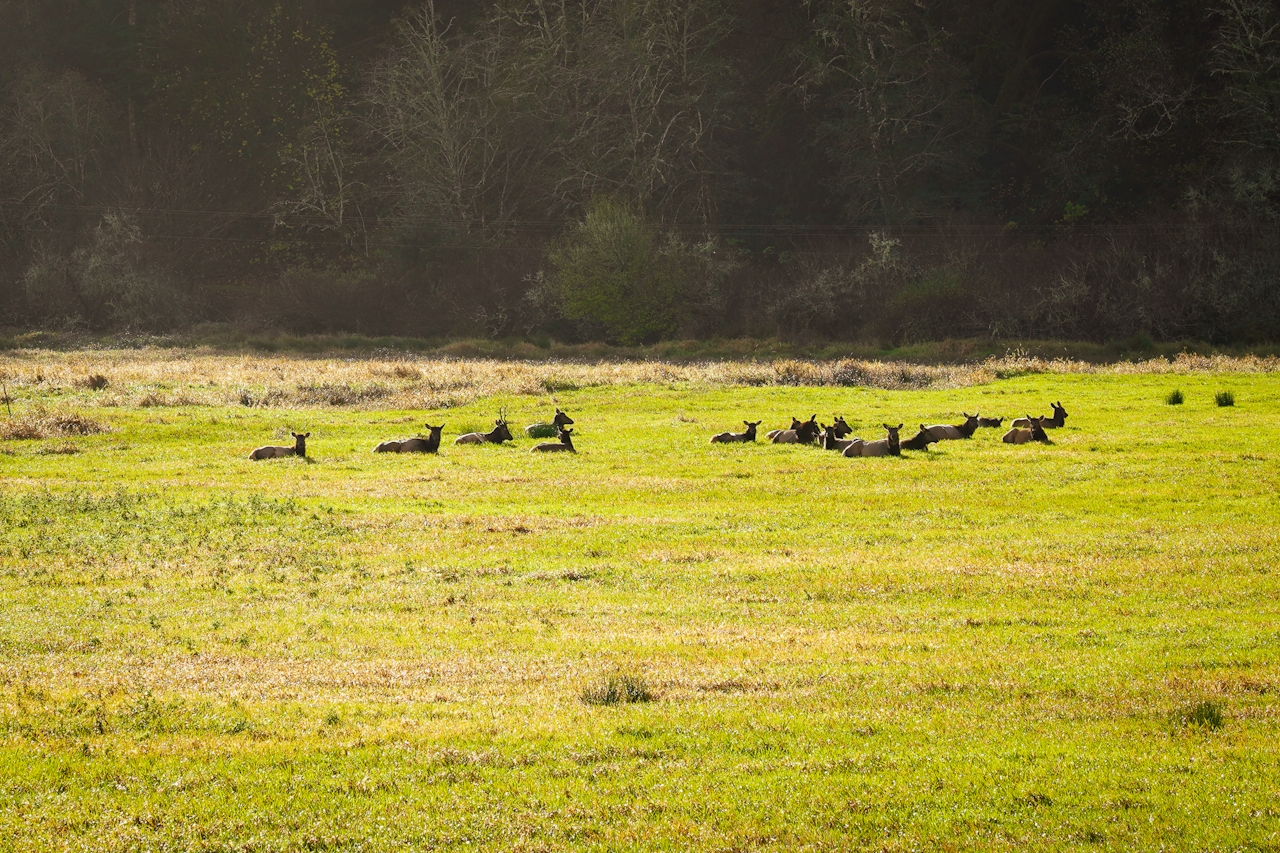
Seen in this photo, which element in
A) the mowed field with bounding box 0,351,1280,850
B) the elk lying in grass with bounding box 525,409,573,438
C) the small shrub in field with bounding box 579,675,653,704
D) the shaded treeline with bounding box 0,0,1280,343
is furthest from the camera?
the shaded treeline with bounding box 0,0,1280,343

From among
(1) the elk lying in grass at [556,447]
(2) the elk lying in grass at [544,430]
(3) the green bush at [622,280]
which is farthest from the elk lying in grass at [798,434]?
(3) the green bush at [622,280]

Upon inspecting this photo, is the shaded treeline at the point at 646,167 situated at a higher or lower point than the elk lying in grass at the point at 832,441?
higher

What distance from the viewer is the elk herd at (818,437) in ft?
88.4

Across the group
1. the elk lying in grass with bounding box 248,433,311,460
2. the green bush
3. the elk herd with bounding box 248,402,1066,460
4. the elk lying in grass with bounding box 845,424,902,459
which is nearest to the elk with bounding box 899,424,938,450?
the elk herd with bounding box 248,402,1066,460

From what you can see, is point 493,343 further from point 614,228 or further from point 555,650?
point 555,650

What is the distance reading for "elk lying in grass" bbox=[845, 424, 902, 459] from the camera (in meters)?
26.5

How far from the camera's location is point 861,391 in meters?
40.9

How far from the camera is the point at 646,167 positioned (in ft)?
250

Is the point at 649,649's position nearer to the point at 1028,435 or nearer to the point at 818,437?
the point at 818,437

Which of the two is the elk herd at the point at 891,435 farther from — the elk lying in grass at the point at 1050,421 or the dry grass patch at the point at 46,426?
the dry grass patch at the point at 46,426

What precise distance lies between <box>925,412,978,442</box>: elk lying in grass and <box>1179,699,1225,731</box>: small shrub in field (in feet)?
64.6

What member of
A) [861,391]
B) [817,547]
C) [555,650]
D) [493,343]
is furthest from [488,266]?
[555,650]

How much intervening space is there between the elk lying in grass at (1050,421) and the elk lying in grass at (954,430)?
1.02 metres

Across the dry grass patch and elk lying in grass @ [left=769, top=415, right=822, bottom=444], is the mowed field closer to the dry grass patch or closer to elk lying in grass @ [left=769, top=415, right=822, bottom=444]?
elk lying in grass @ [left=769, top=415, right=822, bottom=444]
